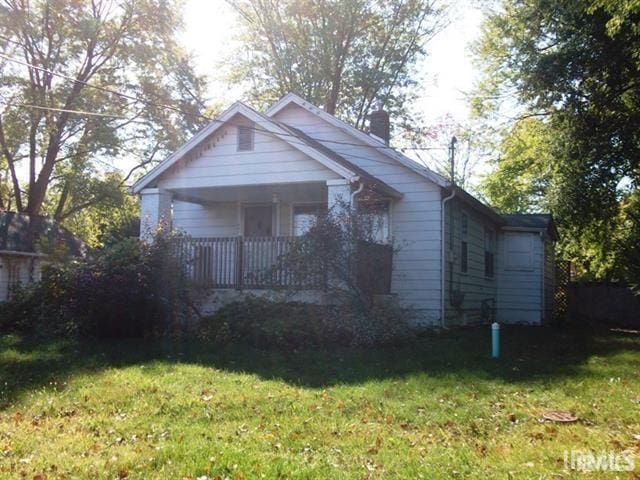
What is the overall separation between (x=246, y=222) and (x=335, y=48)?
54.4ft

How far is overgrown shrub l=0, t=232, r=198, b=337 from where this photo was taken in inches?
461

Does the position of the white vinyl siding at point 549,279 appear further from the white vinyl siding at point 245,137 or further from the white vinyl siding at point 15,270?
the white vinyl siding at point 15,270

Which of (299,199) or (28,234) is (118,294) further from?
(28,234)

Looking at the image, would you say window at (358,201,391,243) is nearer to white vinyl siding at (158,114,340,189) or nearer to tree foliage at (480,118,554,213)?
white vinyl siding at (158,114,340,189)

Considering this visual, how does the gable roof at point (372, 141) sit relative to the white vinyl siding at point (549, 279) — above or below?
above

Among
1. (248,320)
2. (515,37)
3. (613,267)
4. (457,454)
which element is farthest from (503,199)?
Result: (457,454)

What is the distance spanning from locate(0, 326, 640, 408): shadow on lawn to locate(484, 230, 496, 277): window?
22.3ft

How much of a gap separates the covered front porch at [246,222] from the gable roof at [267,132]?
25 centimetres

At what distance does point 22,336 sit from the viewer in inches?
473

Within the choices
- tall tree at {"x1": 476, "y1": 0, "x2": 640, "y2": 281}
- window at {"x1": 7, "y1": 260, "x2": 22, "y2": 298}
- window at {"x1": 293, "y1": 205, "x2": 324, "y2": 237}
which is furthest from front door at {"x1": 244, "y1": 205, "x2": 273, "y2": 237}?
window at {"x1": 7, "y1": 260, "x2": 22, "y2": 298}

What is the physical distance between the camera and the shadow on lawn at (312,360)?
8406mm

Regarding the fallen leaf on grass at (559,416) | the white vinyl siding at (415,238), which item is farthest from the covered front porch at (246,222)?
the fallen leaf on grass at (559,416)

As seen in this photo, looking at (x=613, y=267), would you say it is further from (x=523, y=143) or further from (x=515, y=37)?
(x=515, y=37)

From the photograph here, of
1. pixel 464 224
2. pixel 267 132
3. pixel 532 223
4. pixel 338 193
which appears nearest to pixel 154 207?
pixel 267 132
